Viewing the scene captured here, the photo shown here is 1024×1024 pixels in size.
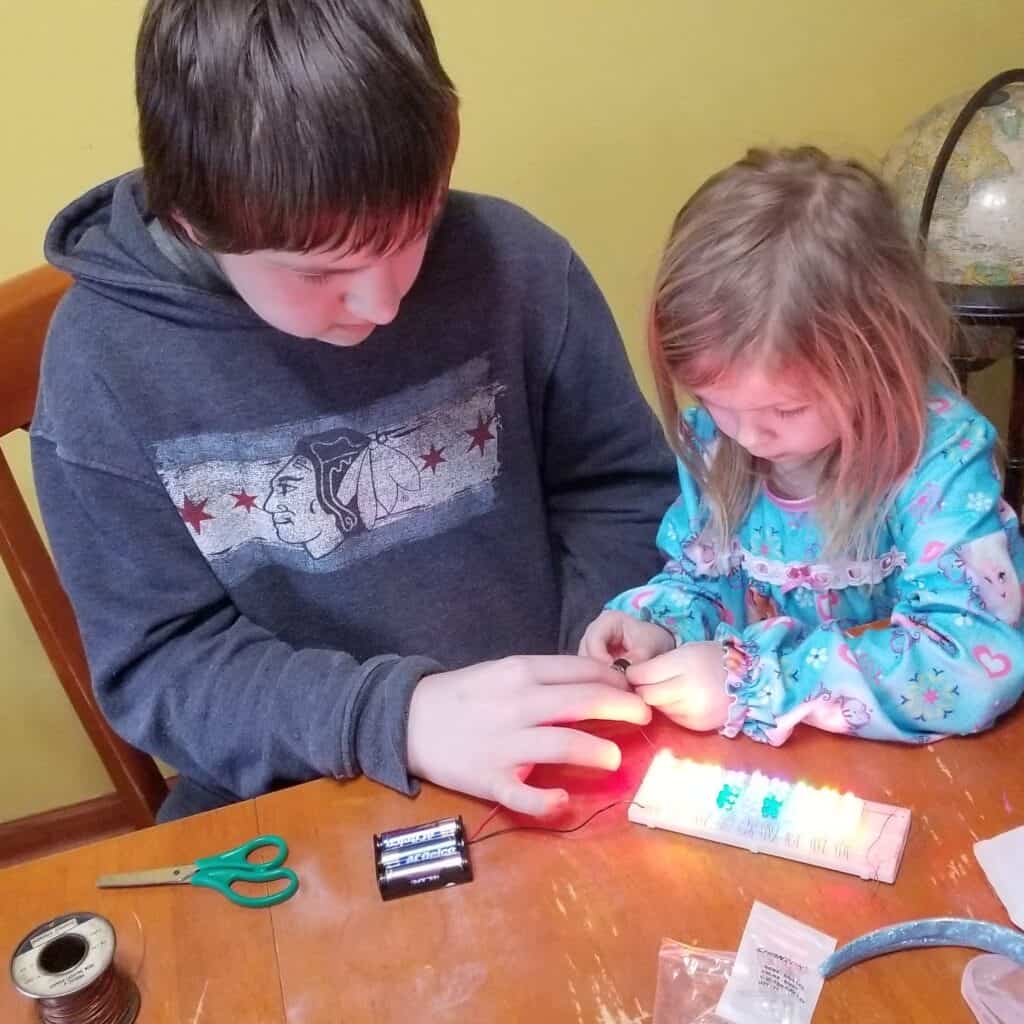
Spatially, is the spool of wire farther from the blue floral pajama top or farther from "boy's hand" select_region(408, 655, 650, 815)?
the blue floral pajama top

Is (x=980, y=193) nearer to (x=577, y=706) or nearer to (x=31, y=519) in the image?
(x=577, y=706)

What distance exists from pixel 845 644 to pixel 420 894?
0.38 meters

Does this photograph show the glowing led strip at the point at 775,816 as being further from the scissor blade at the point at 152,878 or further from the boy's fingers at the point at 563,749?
the scissor blade at the point at 152,878

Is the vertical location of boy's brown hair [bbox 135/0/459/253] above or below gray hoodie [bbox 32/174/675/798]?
above

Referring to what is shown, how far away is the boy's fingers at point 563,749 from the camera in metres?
0.79

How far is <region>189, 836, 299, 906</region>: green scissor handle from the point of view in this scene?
2.39 feet

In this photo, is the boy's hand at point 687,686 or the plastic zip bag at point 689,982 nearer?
the plastic zip bag at point 689,982

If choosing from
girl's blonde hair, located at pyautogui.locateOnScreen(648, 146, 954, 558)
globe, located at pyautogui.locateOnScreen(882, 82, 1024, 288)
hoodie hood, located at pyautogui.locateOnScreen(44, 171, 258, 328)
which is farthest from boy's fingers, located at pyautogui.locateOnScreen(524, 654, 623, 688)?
globe, located at pyautogui.locateOnScreen(882, 82, 1024, 288)

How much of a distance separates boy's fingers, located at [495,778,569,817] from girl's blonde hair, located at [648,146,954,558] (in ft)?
1.15

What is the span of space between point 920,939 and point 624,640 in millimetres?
386

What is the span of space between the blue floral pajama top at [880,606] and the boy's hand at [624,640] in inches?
1.4

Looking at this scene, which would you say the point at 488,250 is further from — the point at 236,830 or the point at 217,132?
the point at 236,830

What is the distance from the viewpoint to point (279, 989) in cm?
68

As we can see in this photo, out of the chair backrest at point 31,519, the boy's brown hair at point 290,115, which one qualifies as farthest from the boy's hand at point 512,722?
the chair backrest at point 31,519
